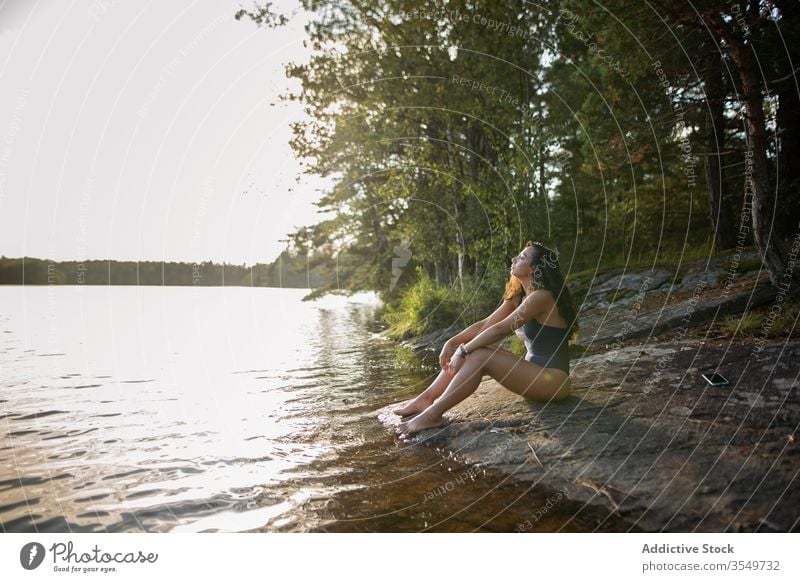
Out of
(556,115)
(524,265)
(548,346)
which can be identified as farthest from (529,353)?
(556,115)

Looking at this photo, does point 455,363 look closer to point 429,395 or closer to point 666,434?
point 429,395

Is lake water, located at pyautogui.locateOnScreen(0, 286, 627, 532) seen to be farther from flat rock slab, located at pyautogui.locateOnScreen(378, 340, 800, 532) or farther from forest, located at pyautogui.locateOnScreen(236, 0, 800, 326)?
forest, located at pyautogui.locateOnScreen(236, 0, 800, 326)

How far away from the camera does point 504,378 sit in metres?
5.14

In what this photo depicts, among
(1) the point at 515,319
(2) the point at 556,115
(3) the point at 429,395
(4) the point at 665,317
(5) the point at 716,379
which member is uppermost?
(2) the point at 556,115

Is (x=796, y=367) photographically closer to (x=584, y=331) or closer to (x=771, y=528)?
(x=771, y=528)

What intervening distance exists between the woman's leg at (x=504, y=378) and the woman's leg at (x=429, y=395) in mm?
216

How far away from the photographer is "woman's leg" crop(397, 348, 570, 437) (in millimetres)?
5059

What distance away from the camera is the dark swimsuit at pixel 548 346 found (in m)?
5.09

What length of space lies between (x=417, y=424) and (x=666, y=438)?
7.45 feet

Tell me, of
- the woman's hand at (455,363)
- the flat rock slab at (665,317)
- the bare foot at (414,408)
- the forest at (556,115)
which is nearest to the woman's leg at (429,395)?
the bare foot at (414,408)

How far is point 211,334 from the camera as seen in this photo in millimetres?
19625

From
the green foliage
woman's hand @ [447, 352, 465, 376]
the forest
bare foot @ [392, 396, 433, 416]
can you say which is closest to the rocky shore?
bare foot @ [392, 396, 433, 416]

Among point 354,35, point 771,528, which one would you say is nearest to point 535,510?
point 771,528

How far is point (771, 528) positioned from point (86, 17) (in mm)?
6752
